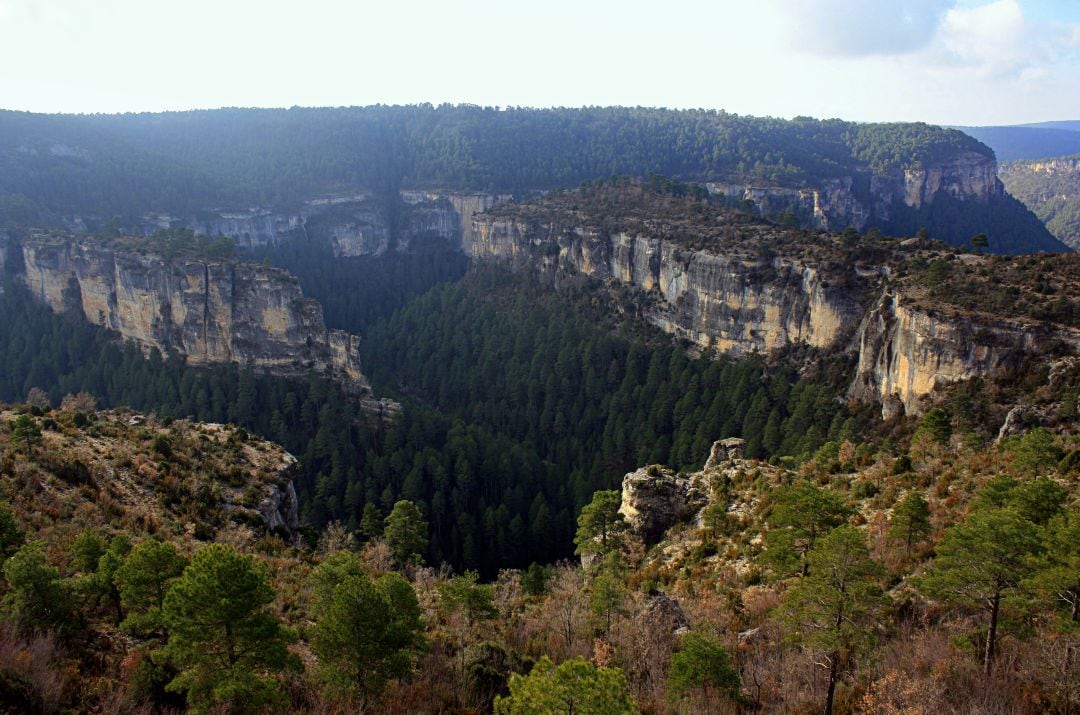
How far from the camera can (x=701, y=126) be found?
182 m

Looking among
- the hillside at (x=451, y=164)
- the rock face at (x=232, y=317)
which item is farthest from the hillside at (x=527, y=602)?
the hillside at (x=451, y=164)

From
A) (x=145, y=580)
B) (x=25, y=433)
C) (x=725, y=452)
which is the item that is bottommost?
(x=725, y=452)

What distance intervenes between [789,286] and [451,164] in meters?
103

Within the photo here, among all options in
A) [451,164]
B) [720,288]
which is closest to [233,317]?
[720,288]

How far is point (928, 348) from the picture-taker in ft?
153

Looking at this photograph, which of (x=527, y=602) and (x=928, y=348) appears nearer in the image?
(x=527, y=602)

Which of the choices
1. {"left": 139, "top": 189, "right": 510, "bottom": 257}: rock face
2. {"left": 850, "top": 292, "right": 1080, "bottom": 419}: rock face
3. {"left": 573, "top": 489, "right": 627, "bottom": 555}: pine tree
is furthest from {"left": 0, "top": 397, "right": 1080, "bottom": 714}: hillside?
{"left": 139, "top": 189, "right": 510, "bottom": 257}: rock face

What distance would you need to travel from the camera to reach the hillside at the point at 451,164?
391 ft

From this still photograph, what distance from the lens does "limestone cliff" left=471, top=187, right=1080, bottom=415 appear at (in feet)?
149

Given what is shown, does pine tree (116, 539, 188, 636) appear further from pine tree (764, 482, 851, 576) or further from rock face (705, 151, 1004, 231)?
rock face (705, 151, 1004, 231)

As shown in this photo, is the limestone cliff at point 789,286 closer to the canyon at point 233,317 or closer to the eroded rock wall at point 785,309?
the eroded rock wall at point 785,309

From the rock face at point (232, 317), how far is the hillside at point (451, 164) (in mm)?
39856

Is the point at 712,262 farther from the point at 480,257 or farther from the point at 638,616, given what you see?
the point at 638,616

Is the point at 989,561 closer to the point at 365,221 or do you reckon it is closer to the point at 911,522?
the point at 911,522
